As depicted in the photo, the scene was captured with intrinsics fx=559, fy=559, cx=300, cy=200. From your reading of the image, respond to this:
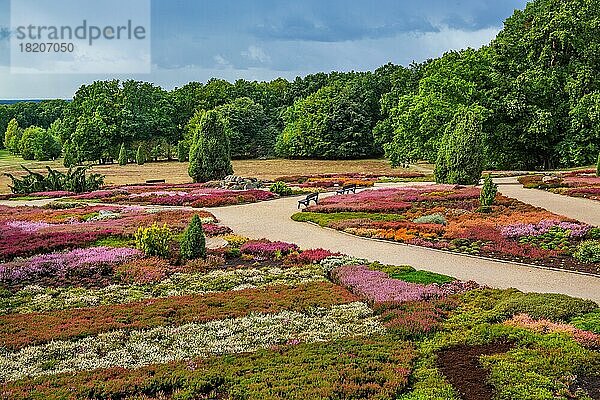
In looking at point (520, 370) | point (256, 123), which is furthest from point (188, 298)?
point (256, 123)

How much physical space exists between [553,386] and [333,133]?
72.8 metres

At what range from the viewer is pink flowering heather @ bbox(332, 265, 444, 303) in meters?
12.3

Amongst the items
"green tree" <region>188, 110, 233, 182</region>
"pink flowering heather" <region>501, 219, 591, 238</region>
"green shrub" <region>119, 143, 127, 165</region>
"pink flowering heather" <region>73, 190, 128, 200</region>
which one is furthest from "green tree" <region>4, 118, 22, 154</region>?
"pink flowering heather" <region>501, 219, 591, 238</region>

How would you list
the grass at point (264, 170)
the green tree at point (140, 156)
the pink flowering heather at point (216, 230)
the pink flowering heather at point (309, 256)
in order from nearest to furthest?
1. the pink flowering heather at point (309, 256)
2. the pink flowering heather at point (216, 230)
3. the grass at point (264, 170)
4. the green tree at point (140, 156)

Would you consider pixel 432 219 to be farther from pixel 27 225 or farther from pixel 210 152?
pixel 210 152

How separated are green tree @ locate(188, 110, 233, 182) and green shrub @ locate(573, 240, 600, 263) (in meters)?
28.9

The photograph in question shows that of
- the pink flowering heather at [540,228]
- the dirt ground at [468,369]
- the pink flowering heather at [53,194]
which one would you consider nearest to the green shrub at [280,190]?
the pink flowering heather at [53,194]

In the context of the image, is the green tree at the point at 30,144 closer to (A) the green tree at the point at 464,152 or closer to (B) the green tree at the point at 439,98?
(B) the green tree at the point at 439,98

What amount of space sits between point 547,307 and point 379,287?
3.66 metres

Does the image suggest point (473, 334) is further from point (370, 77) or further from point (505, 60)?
point (370, 77)

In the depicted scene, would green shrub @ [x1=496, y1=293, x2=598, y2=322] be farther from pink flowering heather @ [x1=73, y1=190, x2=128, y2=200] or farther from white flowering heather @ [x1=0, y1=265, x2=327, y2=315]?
pink flowering heather @ [x1=73, y1=190, x2=128, y2=200]

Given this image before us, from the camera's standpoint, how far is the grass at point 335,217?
23375mm

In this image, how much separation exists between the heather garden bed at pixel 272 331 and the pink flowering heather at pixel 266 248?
0.50 meters

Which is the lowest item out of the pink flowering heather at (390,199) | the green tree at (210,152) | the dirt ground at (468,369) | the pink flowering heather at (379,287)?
the dirt ground at (468,369)
